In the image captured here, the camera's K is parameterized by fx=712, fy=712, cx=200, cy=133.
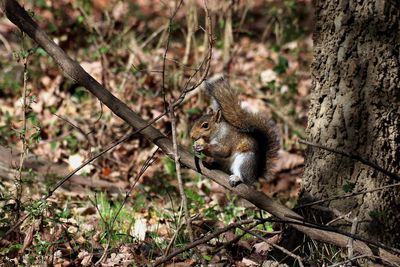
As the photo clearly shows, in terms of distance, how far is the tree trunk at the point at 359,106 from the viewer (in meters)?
3.32

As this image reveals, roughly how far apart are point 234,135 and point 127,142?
7.58 ft

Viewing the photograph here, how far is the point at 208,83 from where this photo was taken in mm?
3850

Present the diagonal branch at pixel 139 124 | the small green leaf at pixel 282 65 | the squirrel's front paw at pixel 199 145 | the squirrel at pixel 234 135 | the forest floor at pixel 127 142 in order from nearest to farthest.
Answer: the diagonal branch at pixel 139 124
the forest floor at pixel 127 142
the squirrel's front paw at pixel 199 145
the squirrel at pixel 234 135
the small green leaf at pixel 282 65

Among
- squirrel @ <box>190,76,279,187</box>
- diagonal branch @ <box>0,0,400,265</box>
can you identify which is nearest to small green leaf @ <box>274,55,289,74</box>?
squirrel @ <box>190,76,279,187</box>

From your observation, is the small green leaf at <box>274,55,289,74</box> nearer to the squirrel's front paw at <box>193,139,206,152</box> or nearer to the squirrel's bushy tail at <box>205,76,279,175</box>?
the squirrel's bushy tail at <box>205,76,279,175</box>

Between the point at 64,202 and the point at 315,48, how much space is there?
212 centimetres

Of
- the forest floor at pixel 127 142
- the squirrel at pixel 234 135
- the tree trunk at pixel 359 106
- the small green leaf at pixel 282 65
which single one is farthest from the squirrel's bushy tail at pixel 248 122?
the small green leaf at pixel 282 65

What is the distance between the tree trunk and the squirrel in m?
0.50

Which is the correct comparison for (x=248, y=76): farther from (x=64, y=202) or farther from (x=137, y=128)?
(x=137, y=128)

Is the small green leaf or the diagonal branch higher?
the small green leaf

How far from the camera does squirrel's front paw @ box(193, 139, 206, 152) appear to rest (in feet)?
12.4

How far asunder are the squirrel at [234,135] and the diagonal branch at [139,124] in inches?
29.9

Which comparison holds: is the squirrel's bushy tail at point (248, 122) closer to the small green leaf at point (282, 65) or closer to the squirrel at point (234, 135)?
A: the squirrel at point (234, 135)

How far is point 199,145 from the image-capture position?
3.85 metres
